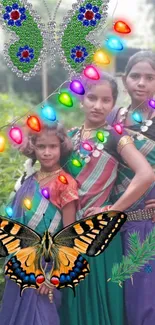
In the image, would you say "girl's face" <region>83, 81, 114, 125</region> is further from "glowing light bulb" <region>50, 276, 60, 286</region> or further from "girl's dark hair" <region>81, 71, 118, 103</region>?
"glowing light bulb" <region>50, 276, 60, 286</region>

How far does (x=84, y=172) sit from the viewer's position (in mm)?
3441

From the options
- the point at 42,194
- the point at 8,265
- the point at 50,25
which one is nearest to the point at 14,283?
the point at 8,265

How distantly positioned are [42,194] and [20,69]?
2.11 ft

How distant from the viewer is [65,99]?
11.1ft

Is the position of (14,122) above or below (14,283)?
above

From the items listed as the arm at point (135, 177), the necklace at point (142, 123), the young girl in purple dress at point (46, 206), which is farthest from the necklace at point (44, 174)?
the necklace at point (142, 123)

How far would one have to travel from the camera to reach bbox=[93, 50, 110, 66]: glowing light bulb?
3365 mm

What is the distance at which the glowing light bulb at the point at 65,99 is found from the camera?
11.1 feet

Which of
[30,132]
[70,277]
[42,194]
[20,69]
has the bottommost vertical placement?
[70,277]

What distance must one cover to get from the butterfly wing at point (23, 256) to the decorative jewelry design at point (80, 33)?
85cm

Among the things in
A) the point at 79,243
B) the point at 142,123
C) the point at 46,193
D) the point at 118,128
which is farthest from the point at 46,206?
the point at 142,123

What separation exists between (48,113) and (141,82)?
0.49m

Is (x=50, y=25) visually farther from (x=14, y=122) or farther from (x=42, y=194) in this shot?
(x=42, y=194)

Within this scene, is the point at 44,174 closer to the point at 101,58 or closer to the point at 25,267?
the point at 25,267
